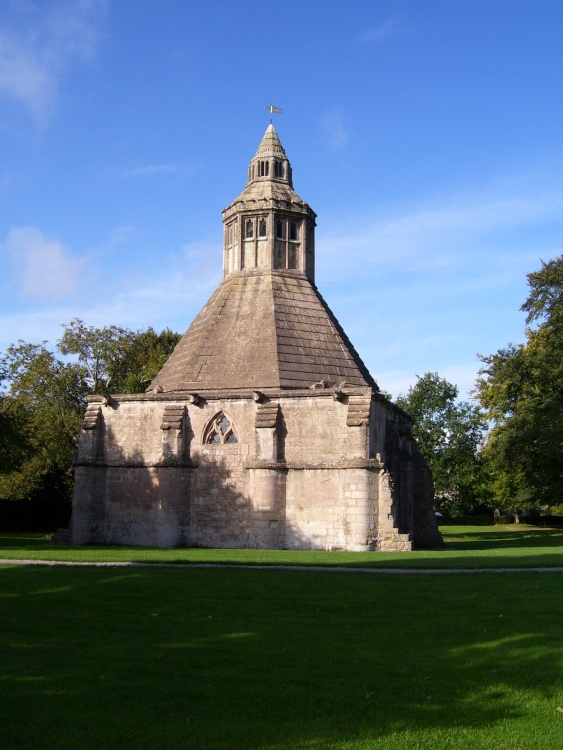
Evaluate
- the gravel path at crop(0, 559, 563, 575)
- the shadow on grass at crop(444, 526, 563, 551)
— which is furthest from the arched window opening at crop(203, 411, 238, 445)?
the gravel path at crop(0, 559, 563, 575)

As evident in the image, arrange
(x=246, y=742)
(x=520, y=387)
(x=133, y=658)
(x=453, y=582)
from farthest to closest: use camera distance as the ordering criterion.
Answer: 1. (x=520, y=387)
2. (x=453, y=582)
3. (x=133, y=658)
4. (x=246, y=742)

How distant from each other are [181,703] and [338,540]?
2170 centimetres

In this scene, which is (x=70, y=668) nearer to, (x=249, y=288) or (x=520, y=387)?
(x=249, y=288)

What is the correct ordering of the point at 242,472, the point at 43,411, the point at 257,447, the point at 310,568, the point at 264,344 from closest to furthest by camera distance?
the point at 310,568, the point at 257,447, the point at 242,472, the point at 264,344, the point at 43,411

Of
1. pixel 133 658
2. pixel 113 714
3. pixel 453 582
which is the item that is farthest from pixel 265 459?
pixel 113 714

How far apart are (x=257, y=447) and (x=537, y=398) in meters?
18.4

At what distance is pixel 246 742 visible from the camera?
638cm

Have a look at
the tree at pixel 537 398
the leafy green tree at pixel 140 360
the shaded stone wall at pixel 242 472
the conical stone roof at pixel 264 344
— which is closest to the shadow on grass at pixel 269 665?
the shaded stone wall at pixel 242 472

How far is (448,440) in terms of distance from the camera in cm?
5859

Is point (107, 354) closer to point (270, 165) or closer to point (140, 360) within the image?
point (140, 360)

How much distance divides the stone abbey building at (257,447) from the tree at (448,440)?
2021 cm

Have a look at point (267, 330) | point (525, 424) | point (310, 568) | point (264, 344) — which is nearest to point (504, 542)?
point (525, 424)

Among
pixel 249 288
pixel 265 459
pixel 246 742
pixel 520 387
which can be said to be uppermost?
pixel 249 288

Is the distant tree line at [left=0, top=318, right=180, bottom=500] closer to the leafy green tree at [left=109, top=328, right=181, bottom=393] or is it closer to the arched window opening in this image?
the leafy green tree at [left=109, top=328, right=181, bottom=393]
